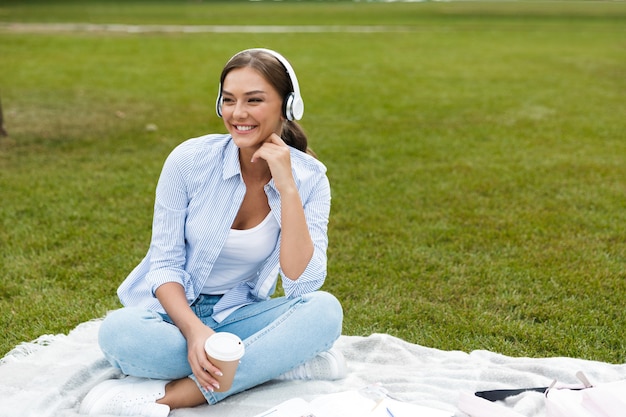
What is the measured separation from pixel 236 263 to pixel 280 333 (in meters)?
0.36

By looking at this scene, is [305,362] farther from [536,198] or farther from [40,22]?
[40,22]

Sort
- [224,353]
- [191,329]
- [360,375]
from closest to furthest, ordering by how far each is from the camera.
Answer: [224,353] < [191,329] < [360,375]

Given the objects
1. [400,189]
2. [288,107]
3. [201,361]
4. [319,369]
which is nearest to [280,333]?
[319,369]

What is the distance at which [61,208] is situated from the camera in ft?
17.7

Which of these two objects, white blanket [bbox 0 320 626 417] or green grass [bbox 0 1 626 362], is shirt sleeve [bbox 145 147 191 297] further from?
green grass [bbox 0 1 626 362]

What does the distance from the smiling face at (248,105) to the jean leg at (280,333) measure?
0.67 m

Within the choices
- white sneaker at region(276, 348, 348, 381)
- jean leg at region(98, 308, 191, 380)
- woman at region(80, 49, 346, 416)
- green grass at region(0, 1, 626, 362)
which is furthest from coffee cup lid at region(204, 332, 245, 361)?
green grass at region(0, 1, 626, 362)

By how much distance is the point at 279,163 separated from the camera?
2834mm

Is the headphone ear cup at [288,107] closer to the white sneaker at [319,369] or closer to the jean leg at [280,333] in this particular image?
the jean leg at [280,333]

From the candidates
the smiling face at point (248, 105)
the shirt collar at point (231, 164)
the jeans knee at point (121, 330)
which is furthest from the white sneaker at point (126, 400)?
the smiling face at point (248, 105)

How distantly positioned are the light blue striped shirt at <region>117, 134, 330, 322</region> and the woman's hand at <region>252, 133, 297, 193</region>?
0.12 m

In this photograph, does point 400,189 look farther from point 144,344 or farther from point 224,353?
point 224,353

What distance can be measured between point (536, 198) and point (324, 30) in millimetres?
17036

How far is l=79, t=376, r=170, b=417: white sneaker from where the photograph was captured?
9.00 feet
